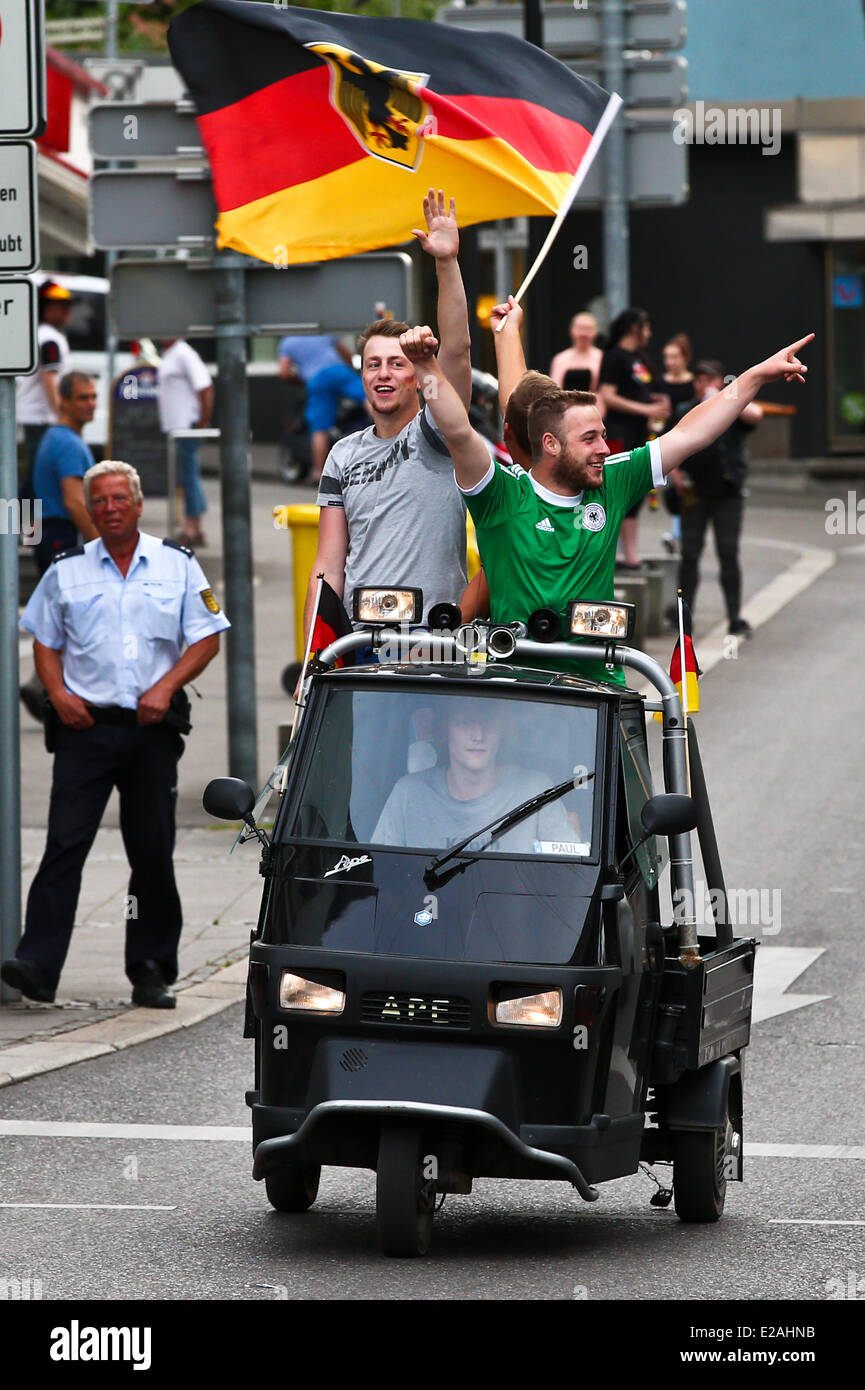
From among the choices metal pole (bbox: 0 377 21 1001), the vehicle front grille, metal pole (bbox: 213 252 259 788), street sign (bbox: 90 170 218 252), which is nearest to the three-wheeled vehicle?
the vehicle front grille

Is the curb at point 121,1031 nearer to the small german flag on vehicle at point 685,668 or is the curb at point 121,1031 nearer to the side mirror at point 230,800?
the side mirror at point 230,800

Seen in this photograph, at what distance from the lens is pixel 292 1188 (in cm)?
672

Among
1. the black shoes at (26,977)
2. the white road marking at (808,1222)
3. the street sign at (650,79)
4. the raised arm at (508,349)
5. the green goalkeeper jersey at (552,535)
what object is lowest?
the white road marking at (808,1222)

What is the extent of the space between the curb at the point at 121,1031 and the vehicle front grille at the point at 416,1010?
9.23 feet

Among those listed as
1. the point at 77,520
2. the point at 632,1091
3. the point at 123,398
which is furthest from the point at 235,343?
the point at 123,398

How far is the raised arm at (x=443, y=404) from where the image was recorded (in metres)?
6.52

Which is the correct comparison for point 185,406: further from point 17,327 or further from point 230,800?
point 230,800

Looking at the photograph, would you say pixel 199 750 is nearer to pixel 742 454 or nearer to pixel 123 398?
pixel 742 454

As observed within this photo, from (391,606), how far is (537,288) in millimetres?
10347

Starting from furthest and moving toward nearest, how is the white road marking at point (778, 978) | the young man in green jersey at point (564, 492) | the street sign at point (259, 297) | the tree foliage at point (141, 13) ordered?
the tree foliage at point (141, 13) → the street sign at point (259, 297) → the white road marking at point (778, 978) → the young man in green jersey at point (564, 492)

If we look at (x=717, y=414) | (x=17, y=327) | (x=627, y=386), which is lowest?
(x=717, y=414)

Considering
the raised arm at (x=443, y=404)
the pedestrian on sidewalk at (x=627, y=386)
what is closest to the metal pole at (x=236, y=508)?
the pedestrian on sidewalk at (x=627, y=386)

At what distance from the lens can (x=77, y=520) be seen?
15.2 metres

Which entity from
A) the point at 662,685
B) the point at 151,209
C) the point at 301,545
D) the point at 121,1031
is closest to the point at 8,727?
the point at 121,1031
